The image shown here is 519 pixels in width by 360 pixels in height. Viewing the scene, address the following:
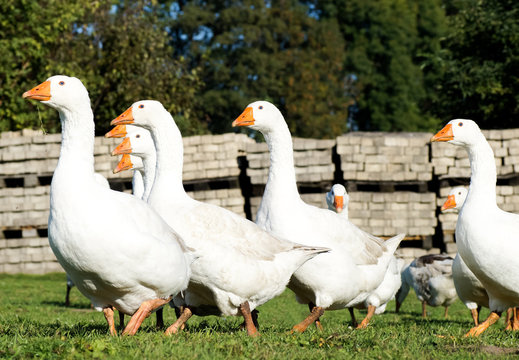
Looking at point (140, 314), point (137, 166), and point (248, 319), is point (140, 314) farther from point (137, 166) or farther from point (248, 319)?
point (137, 166)

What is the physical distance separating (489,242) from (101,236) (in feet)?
13.8

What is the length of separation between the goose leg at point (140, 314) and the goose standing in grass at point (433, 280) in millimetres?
7937

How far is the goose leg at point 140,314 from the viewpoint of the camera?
21.4 feet

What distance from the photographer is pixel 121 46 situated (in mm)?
27969

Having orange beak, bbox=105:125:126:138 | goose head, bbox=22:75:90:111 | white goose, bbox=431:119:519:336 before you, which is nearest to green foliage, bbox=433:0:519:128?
white goose, bbox=431:119:519:336

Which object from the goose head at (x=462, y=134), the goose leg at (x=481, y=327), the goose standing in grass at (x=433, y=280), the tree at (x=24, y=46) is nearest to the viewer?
the goose leg at (x=481, y=327)

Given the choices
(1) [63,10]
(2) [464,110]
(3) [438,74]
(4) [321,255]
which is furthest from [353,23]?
(4) [321,255]

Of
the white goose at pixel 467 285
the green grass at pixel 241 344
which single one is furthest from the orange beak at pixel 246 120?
the white goose at pixel 467 285

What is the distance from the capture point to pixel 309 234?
832 cm

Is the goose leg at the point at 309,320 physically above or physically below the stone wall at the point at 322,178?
below

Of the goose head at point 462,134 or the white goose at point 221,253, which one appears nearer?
the white goose at point 221,253

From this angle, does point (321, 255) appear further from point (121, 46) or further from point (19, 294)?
point (121, 46)

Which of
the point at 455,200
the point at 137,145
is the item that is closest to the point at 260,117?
the point at 137,145

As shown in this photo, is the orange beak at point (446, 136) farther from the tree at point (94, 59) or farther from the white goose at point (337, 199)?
the tree at point (94, 59)
